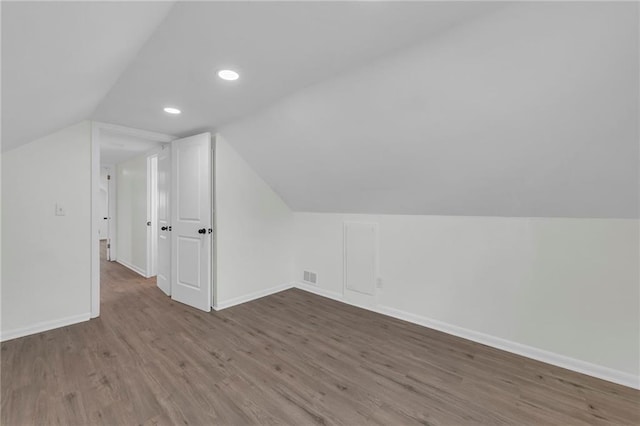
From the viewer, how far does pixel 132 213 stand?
545 centimetres

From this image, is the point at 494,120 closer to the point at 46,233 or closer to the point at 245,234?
the point at 245,234

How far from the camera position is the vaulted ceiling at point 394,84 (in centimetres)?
128

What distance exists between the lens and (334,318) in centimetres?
312

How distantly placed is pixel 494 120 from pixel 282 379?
2282 millimetres

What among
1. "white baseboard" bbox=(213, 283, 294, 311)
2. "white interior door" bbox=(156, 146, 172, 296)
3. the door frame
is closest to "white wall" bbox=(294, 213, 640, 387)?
"white baseboard" bbox=(213, 283, 294, 311)

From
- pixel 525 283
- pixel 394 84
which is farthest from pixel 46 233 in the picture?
pixel 525 283

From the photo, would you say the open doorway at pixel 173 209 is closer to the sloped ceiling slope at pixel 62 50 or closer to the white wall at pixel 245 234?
the white wall at pixel 245 234

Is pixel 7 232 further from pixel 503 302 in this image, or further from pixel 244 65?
pixel 503 302

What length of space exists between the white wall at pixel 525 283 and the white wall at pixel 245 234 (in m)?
1.46

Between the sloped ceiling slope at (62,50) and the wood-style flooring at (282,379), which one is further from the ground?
the sloped ceiling slope at (62,50)

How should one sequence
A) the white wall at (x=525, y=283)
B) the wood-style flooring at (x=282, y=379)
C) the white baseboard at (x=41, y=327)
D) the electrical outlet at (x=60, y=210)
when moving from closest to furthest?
1. the wood-style flooring at (x=282, y=379)
2. the white wall at (x=525, y=283)
3. the white baseboard at (x=41, y=327)
4. the electrical outlet at (x=60, y=210)

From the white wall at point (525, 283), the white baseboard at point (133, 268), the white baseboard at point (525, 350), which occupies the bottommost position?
the white baseboard at point (525, 350)

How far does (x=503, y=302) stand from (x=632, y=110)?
1648 mm

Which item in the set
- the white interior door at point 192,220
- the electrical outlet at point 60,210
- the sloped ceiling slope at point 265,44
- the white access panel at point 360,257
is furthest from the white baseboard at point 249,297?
the sloped ceiling slope at point 265,44
